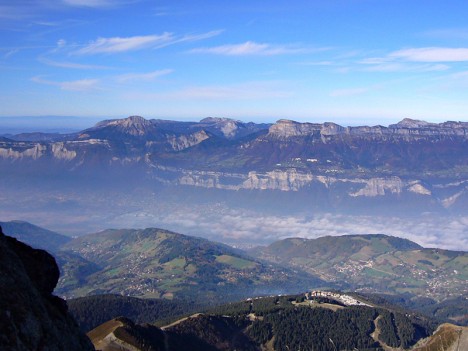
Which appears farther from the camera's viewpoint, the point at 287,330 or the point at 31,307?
the point at 287,330

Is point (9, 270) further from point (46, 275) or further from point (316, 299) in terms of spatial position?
point (316, 299)

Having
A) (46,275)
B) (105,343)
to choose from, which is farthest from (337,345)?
(46,275)

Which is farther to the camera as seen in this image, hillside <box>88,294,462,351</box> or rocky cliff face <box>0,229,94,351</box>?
→ hillside <box>88,294,462,351</box>

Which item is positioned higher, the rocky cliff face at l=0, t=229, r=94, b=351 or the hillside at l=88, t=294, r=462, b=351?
the rocky cliff face at l=0, t=229, r=94, b=351

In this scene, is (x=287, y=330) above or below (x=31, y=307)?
below
